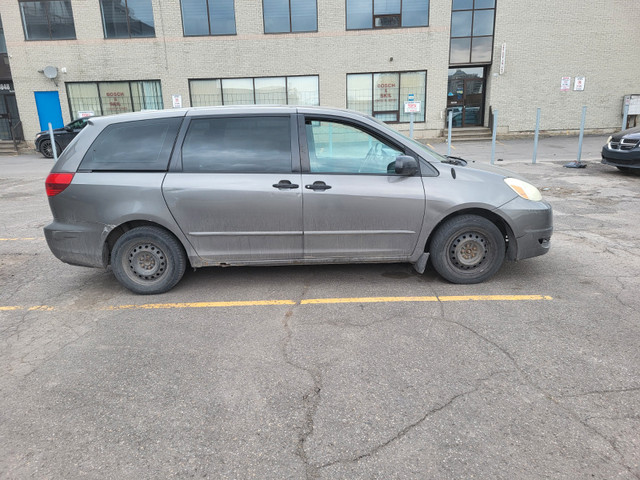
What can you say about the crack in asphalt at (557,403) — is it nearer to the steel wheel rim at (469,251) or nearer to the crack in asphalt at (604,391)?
the crack in asphalt at (604,391)

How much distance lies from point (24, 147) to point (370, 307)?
24375 millimetres

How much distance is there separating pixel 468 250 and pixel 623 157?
8760 millimetres

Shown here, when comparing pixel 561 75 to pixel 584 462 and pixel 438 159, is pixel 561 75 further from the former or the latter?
pixel 584 462

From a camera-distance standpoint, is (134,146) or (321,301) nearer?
(321,301)

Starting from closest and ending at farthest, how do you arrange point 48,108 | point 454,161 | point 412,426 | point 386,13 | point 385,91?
point 412,426
point 454,161
point 386,13
point 385,91
point 48,108

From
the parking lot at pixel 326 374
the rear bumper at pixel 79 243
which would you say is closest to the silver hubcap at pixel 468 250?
the parking lot at pixel 326 374

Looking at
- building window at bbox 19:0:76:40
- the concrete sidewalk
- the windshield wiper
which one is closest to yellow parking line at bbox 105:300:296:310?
the windshield wiper

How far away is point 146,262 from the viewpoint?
4668mm

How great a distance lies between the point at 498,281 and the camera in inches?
190

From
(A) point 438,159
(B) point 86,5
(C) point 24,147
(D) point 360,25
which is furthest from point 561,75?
(C) point 24,147

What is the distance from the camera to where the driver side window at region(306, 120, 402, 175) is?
4.55 metres

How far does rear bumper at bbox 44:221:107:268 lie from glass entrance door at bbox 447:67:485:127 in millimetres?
20803

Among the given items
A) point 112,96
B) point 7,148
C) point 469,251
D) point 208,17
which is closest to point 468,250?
point 469,251

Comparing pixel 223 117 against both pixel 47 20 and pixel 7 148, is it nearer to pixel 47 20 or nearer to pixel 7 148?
pixel 47 20
